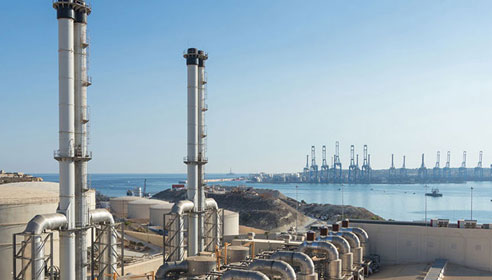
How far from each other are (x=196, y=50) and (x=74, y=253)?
16.7 m

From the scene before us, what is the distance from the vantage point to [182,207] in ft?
97.9

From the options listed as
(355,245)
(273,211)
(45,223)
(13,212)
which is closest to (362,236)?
(355,245)

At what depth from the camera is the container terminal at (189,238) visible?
21.5 meters

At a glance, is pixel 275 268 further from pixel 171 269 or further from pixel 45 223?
pixel 45 223

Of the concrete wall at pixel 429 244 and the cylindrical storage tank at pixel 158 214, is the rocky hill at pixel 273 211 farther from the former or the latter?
the concrete wall at pixel 429 244

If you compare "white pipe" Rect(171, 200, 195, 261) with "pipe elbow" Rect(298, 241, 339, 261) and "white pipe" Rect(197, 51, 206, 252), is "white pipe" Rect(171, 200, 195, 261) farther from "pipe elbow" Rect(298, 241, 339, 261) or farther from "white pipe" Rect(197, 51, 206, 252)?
"pipe elbow" Rect(298, 241, 339, 261)

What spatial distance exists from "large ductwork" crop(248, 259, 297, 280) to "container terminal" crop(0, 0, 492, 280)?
45 mm

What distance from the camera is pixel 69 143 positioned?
22.0 metres

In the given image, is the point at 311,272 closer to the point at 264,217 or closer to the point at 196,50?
the point at 196,50

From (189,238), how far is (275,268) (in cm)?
1236

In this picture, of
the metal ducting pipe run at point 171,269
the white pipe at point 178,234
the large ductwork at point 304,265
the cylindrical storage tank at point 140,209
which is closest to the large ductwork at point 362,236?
the large ductwork at point 304,265

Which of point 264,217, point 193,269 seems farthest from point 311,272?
point 264,217

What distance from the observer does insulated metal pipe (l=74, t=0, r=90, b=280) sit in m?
22.6

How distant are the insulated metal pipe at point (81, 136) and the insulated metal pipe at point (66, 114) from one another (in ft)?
2.59
